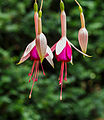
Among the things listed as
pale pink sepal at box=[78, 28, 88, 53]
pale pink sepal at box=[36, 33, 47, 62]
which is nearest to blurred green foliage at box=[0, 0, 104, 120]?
pale pink sepal at box=[78, 28, 88, 53]

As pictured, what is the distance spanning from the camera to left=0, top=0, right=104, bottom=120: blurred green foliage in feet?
6.53

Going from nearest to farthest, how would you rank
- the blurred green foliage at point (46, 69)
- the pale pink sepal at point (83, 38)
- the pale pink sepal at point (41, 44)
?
1. the pale pink sepal at point (41, 44)
2. the pale pink sepal at point (83, 38)
3. the blurred green foliage at point (46, 69)

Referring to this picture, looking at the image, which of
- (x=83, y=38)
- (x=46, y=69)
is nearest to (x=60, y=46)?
(x=83, y=38)

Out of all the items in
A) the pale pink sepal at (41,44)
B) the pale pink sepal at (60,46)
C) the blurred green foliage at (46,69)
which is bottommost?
the blurred green foliage at (46,69)

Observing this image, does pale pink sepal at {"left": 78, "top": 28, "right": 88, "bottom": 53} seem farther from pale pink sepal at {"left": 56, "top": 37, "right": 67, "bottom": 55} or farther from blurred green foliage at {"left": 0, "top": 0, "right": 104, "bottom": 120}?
blurred green foliage at {"left": 0, "top": 0, "right": 104, "bottom": 120}

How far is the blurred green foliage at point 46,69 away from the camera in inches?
78.3

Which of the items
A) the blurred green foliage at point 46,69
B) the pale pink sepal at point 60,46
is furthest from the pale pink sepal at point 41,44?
the blurred green foliage at point 46,69

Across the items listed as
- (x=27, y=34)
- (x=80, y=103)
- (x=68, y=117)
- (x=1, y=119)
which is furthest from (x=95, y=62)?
(x=1, y=119)

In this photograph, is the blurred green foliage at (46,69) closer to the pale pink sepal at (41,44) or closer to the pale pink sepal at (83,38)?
the pale pink sepal at (83,38)

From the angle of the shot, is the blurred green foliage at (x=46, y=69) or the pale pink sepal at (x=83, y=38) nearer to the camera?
the pale pink sepal at (x=83, y=38)

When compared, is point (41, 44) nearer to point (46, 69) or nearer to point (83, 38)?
point (83, 38)

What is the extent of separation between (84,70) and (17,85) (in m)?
0.95

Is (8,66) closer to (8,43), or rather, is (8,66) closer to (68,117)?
(8,43)

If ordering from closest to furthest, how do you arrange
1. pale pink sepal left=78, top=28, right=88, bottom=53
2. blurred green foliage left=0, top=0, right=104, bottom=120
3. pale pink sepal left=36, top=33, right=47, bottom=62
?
pale pink sepal left=36, top=33, right=47, bottom=62 < pale pink sepal left=78, top=28, right=88, bottom=53 < blurred green foliage left=0, top=0, right=104, bottom=120
